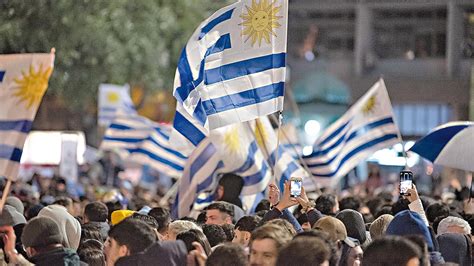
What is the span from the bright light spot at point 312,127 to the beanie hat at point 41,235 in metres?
38.9

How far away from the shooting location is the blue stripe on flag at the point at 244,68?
14.3 m

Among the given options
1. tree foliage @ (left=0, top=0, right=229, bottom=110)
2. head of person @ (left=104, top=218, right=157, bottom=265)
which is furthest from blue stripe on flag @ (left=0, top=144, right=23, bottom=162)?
tree foliage @ (left=0, top=0, right=229, bottom=110)

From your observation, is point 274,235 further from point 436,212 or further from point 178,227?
point 436,212

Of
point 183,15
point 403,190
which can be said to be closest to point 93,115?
point 183,15

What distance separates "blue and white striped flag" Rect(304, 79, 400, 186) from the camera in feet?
69.5

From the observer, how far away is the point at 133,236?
971 cm

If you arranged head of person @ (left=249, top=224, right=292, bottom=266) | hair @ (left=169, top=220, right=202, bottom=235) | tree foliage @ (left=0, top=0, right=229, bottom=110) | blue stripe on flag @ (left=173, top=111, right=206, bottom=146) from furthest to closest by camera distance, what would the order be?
tree foliage @ (left=0, top=0, right=229, bottom=110), blue stripe on flag @ (left=173, top=111, right=206, bottom=146), hair @ (left=169, top=220, right=202, bottom=235), head of person @ (left=249, top=224, right=292, bottom=266)

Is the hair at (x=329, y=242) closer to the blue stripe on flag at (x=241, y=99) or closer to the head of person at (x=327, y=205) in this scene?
the blue stripe on flag at (x=241, y=99)

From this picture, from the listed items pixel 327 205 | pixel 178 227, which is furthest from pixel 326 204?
pixel 178 227

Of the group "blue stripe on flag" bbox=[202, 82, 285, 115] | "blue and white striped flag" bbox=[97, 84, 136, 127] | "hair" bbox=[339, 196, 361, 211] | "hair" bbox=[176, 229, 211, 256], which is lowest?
"hair" bbox=[339, 196, 361, 211]

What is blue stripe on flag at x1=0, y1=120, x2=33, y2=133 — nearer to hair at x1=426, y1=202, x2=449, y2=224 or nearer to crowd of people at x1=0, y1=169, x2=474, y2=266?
crowd of people at x1=0, y1=169, x2=474, y2=266

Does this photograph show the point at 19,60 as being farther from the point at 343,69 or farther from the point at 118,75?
the point at 343,69

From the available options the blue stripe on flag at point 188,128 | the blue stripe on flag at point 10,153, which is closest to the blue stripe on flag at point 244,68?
the blue stripe on flag at point 188,128

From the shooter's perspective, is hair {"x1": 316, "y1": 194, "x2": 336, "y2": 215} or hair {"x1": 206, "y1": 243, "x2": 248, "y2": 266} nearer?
hair {"x1": 206, "y1": 243, "x2": 248, "y2": 266}
